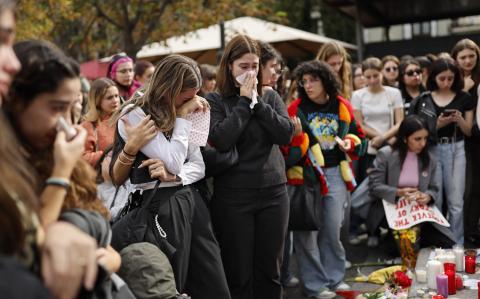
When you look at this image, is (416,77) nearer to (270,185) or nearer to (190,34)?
(270,185)

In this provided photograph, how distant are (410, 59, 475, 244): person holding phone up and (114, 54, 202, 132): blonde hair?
130 inches

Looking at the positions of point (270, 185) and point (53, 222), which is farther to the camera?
point (270, 185)

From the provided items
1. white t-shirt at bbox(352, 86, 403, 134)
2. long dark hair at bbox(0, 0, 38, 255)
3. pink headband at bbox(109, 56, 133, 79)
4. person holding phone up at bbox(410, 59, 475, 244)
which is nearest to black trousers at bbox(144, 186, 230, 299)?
long dark hair at bbox(0, 0, 38, 255)

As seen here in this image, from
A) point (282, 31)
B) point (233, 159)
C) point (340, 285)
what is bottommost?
point (340, 285)

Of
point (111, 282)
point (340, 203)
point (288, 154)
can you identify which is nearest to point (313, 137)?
point (288, 154)

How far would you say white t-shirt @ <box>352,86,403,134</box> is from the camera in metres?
6.55

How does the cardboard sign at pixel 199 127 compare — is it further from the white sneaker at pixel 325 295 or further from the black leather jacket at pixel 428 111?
the black leather jacket at pixel 428 111

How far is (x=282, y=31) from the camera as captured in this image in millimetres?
13414

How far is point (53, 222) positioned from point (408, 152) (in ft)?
14.9

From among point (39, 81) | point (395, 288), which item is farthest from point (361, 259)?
point (39, 81)

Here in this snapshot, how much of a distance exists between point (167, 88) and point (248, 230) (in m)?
1.18

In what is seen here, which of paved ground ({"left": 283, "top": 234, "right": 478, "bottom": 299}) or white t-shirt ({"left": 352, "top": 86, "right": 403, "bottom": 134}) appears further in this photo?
white t-shirt ({"left": 352, "top": 86, "right": 403, "bottom": 134})

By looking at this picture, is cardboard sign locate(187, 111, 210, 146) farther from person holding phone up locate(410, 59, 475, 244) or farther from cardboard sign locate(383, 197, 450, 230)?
person holding phone up locate(410, 59, 475, 244)

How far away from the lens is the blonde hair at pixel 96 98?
4570 millimetres
